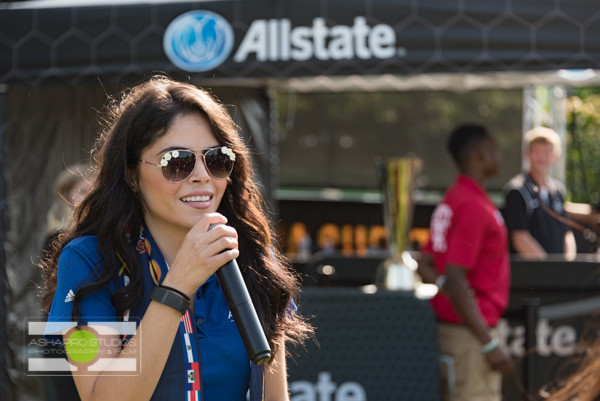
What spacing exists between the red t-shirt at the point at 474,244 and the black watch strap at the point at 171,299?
9.31 ft

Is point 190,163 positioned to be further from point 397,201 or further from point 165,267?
point 397,201

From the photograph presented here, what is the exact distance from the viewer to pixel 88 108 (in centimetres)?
493

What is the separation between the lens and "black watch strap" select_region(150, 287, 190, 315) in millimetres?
1550

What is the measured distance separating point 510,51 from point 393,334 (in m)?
1.56

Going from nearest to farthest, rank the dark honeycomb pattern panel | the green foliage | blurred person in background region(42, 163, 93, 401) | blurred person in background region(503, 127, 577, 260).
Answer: blurred person in background region(42, 163, 93, 401), the dark honeycomb pattern panel, blurred person in background region(503, 127, 577, 260), the green foliage

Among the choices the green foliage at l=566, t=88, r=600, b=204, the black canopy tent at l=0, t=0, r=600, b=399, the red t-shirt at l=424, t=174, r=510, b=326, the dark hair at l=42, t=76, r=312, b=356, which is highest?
the green foliage at l=566, t=88, r=600, b=204

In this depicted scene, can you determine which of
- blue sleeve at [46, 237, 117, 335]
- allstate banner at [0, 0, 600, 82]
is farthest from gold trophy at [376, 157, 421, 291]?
blue sleeve at [46, 237, 117, 335]

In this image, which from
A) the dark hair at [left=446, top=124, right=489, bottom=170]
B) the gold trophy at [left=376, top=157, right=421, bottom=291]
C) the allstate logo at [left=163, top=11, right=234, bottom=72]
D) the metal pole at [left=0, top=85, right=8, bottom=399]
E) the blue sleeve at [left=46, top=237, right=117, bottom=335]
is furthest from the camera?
the gold trophy at [left=376, top=157, right=421, bottom=291]

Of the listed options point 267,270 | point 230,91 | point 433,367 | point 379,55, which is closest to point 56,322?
point 267,270

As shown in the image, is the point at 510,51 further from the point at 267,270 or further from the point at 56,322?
the point at 56,322

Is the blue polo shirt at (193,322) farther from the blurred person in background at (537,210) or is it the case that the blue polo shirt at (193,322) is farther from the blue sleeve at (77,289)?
the blurred person in background at (537,210)

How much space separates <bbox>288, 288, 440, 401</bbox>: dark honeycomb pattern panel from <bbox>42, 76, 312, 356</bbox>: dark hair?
2.15 metres

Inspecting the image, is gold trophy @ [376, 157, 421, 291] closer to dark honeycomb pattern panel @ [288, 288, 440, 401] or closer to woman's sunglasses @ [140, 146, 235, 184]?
dark honeycomb pattern panel @ [288, 288, 440, 401]

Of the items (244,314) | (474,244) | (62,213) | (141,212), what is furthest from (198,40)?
(244,314)
